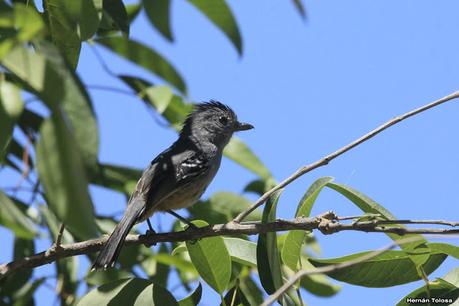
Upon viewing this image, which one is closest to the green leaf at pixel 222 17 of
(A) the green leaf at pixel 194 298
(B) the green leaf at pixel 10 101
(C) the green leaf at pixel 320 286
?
(A) the green leaf at pixel 194 298

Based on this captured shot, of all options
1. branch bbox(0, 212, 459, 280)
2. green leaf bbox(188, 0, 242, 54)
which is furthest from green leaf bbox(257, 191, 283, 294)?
green leaf bbox(188, 0, 242, 54)

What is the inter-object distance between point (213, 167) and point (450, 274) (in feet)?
9.66

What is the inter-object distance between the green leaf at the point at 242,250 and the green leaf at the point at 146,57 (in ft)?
3.63

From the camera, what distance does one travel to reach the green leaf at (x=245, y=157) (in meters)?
5.27

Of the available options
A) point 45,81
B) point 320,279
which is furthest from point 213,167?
point 45,81

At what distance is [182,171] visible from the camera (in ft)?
18.3

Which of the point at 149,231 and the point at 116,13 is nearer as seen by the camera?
the point at 116,13

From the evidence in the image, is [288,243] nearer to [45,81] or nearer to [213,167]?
[45,81]

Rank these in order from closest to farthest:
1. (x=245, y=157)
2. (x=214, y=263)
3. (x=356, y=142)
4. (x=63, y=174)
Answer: (x=63, y=174) → (x=356, y=142) → (x=214, y=263) → (x=245, y=157)

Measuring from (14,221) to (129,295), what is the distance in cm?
162

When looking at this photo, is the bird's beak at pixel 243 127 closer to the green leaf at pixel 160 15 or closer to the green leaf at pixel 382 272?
the green leaf at pixel 382 272

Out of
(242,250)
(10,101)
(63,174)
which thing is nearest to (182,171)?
(242,250)

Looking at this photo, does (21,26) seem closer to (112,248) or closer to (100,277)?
(112,248)

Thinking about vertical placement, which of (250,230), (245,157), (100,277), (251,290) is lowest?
(251,290)
